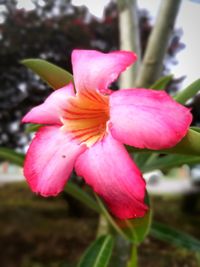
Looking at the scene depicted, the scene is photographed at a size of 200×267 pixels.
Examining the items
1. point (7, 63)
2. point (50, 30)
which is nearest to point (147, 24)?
point (50, 30)

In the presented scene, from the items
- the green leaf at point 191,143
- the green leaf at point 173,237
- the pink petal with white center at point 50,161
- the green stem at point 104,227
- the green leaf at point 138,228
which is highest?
the green leaf at point 191,143

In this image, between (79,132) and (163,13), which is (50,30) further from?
(79,132)

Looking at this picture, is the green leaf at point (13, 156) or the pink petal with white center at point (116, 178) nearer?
the pink petal with white center at point (116, 178)

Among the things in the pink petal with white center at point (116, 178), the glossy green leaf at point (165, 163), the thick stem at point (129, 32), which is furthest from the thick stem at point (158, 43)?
the pink petal with white center at point (116, 178)

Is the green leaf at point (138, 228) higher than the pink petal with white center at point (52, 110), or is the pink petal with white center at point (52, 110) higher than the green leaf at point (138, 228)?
the pink petal with white center at point (52, 110)

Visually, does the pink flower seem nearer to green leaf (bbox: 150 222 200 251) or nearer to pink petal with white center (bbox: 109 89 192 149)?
pink petal with white center (bbox: 109 89 192 149)

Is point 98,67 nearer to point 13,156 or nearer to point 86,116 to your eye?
point 86,116

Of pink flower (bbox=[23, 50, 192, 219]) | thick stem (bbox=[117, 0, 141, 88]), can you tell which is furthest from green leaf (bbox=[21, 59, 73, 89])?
thick stem (bbox=[117, 0, 141, 88])

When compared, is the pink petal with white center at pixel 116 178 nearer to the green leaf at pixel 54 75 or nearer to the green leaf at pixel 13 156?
the green leaf at pixel 54 75
